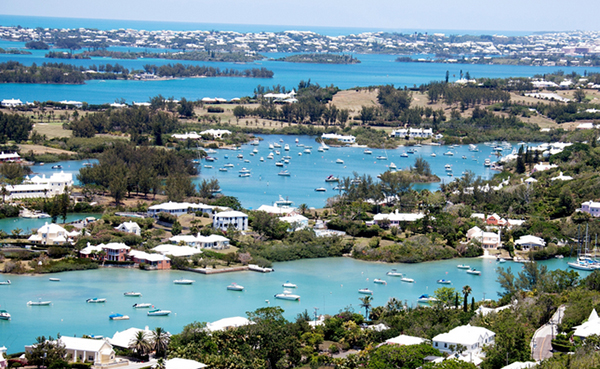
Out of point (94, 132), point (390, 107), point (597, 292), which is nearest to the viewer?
point (597, 292)

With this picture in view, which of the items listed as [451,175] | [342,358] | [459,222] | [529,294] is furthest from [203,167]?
[342,358]

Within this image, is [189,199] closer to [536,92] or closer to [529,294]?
[529,294]

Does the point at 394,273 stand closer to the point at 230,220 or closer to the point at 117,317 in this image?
the point at 230,220

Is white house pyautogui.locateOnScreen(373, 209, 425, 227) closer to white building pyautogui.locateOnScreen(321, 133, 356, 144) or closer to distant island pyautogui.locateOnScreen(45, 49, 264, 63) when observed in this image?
white building pyautogui.locateOnScreen(321, 133, 356, 144)

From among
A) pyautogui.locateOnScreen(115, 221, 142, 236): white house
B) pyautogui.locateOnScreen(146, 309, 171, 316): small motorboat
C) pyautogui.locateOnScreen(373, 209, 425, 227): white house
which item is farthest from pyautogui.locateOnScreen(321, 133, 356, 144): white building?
pyautogui.locateOnScreen(146, 309, 171, 316): small motorboat

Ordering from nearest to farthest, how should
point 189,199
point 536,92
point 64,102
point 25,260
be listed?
point 25,260, point 189,199, point 64,102, point 536,92

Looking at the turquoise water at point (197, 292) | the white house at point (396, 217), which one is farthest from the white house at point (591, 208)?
the white house at point (396, 217)
